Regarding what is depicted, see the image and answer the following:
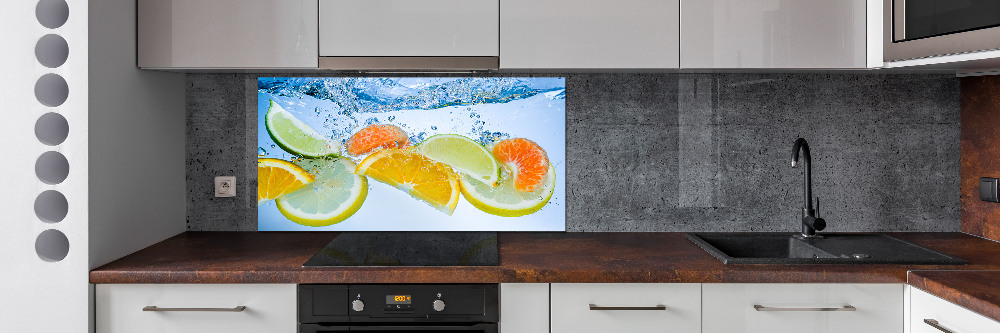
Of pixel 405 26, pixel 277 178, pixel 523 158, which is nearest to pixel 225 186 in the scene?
pixel 277 178

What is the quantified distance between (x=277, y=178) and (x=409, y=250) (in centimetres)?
68

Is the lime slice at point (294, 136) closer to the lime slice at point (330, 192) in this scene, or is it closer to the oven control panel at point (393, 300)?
the lime slice at point (330, 192)

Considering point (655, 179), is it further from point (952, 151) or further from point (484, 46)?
point (952, 151)

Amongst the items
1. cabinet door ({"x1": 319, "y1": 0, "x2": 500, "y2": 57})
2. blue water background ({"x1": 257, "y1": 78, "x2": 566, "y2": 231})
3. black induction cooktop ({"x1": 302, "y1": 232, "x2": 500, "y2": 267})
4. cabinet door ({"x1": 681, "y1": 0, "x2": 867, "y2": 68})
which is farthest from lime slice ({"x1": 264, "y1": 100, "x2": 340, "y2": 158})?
cabinet door ({"x1": 681, "y1": 0, "x2": 867, "y2": 68})

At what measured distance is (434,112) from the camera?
7.68ft

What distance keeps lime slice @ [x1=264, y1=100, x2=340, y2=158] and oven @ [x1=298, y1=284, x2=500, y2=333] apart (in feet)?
2.43

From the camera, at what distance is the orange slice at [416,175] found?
2350 millimetres

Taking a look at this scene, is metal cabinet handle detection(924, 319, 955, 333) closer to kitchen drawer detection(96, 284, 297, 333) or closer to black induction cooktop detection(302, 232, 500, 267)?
black induction cooktop detection(302, 232, 500, 267)

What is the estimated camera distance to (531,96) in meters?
2.33
